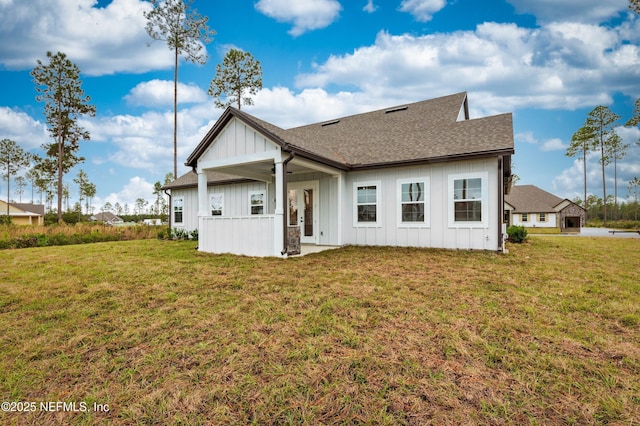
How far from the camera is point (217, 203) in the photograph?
13789 mm

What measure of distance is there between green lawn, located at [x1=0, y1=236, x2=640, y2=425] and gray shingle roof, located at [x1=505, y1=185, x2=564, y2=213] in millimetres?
37624

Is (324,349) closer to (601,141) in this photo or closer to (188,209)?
(188,209)

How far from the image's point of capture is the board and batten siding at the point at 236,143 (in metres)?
8.05

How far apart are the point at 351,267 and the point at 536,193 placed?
4296 centimetres

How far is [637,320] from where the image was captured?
11.5 ft

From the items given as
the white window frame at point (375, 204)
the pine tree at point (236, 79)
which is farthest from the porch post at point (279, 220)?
the pine tree at point (236, 79)

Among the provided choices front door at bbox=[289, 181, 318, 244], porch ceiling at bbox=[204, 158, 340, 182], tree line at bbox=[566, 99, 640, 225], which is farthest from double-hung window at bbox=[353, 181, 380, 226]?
tree line at bbox=[566, 99, 640, 225]

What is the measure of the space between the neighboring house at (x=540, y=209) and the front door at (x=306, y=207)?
3263 cm

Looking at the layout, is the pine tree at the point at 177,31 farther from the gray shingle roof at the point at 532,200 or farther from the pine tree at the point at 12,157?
the gray shingle roof at the point at 532,200

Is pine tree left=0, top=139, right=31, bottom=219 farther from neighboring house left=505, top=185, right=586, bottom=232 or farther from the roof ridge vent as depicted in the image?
neighboring house left=505, top=185, right=586, bottom=232

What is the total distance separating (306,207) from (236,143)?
3.79 meters

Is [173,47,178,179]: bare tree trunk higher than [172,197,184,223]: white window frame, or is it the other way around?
[173,47,178,179]: bare tree trunk

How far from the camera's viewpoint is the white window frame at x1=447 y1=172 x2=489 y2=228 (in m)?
8.30

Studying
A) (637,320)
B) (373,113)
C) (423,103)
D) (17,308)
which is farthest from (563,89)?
(17,308)
